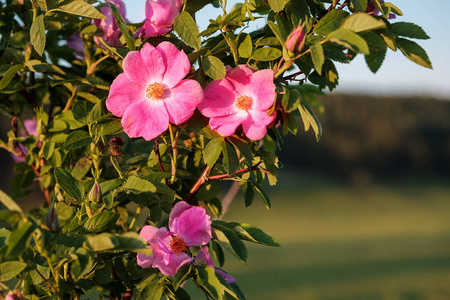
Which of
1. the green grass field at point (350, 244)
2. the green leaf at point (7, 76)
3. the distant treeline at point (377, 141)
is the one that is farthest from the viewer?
the distant treeline at point (377, 141)

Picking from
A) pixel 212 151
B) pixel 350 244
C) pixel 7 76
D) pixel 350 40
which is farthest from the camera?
pixel 350 244

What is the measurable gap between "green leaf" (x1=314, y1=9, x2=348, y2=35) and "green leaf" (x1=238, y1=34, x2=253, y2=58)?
0.08 meters

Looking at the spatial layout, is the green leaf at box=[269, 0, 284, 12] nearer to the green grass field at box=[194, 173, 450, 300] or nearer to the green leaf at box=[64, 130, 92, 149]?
the green leaf at box=[64, 130, 92, 149]

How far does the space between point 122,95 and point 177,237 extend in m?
0.18

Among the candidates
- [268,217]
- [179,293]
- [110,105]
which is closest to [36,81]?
[110,105]

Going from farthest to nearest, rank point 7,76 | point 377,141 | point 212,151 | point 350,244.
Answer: point 377,141 → point 350,244 → point 7,76 → point 212,151

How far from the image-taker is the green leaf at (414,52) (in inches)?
23.9

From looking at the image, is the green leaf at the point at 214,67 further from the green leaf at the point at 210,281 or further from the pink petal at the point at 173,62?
the green leaf at the point at 210,281

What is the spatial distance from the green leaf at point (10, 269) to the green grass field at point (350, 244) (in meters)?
4.64

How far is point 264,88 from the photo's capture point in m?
0.59

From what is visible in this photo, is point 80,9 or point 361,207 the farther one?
point 361,207

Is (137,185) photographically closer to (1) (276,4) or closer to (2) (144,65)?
(2) (144,65)

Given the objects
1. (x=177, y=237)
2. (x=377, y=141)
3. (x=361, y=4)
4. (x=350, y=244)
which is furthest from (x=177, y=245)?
(x=377, y=141)

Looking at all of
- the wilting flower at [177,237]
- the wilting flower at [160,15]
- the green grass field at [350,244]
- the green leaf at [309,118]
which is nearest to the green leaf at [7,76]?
the wilting flower at [160,15]
